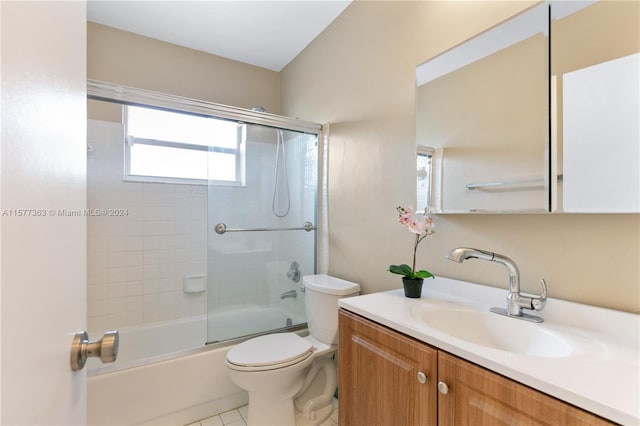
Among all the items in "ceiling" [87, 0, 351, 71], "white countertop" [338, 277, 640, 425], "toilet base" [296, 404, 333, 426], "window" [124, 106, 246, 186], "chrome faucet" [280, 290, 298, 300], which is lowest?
"toilet base" [296, 404, 333, 426]

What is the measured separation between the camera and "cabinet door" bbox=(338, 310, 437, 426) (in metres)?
0.86

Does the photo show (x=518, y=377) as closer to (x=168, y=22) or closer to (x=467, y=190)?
(x=467, y=190)

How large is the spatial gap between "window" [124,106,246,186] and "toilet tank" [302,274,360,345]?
3.11 ft

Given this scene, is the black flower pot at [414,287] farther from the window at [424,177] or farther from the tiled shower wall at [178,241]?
the tiled shower wall at [178,241]

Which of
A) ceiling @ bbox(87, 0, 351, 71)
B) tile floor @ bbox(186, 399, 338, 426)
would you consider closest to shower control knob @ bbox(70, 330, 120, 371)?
tile floor @ bbox(186, 399, 338, 426)

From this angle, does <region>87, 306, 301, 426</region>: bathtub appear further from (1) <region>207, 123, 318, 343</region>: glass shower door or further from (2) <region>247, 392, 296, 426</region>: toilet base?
(2) <region>247, 392, 296, 426</region>: toilet base

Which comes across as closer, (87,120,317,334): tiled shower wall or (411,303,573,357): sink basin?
(411,303,573,357): sink basin

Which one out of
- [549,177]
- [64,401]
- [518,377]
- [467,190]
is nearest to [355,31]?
[467,190]

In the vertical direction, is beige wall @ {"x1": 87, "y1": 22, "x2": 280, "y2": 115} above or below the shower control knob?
above

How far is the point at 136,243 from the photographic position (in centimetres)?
224

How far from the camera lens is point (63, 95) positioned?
49cm

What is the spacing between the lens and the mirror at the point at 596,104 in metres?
0.83

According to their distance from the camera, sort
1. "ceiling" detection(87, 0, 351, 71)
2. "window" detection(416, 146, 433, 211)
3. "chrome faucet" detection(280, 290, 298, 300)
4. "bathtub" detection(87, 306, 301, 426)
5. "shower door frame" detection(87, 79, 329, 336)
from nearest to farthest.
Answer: "window" detection(416, 146, 433, 211) < "bathtub" detection(87, 306, 301, 426) < "shower door frame" detection(87, 79, 329, 336) < "ceiling" detection(87, 0, 351, 71) < "chrome faucet" detection(280, 290, 298, 300)

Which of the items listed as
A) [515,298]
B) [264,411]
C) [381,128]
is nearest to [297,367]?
[264,411]
